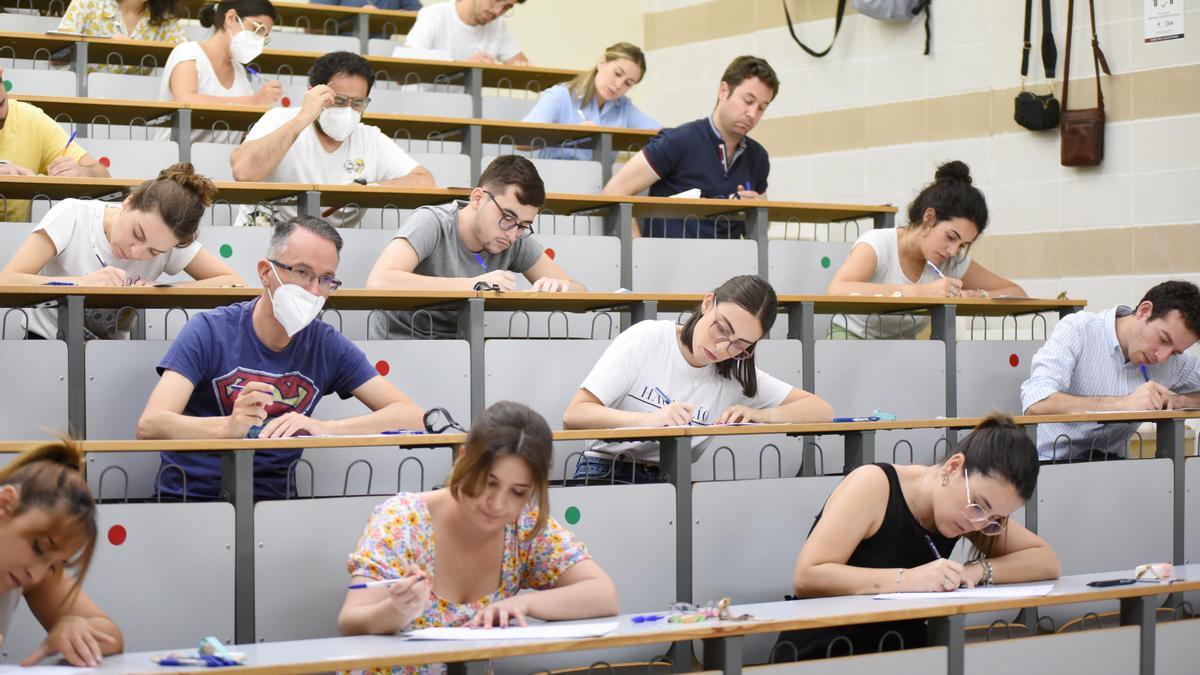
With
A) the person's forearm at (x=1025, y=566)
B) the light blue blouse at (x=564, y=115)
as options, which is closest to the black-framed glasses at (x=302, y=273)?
the person's forearm at (x=1025, y=566)

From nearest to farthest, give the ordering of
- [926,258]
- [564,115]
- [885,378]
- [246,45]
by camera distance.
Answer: [885,378] < [926,258] < [246,45] < [564,115]

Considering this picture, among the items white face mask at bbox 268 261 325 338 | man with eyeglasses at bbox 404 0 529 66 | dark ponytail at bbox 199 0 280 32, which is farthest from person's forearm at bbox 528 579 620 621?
man with eyeglasses at bbox 404 0 529 66

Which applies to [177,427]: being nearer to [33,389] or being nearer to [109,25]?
[33,389]

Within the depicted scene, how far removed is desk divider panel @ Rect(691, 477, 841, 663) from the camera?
2.92m

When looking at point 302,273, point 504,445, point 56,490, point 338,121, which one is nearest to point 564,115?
point 338,121

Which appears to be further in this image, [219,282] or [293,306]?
[219,282]

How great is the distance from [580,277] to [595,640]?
8.26 feet

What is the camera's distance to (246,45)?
4910 millimetres

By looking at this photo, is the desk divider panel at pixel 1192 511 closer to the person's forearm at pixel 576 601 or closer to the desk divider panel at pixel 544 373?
the desk divider panel at pixel 544 373

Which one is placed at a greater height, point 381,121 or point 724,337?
point 381,121

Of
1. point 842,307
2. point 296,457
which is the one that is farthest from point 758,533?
point 842,307

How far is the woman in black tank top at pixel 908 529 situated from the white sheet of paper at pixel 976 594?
2 cm

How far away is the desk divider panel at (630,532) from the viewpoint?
279 centimetres

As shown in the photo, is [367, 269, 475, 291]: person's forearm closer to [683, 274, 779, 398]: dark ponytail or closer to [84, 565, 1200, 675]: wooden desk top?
[683, 274, 779, 398]: dark ponytail
